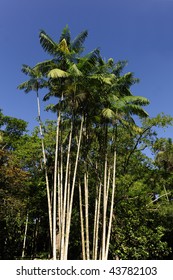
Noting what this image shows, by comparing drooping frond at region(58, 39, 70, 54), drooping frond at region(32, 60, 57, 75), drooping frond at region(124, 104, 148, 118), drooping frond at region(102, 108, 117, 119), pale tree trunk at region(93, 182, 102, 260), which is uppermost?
drooping frond at region(58, 39, 70, 54)

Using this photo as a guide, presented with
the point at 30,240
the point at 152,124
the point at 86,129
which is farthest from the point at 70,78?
the point at 30,240

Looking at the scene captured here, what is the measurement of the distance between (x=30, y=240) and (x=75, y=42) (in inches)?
710

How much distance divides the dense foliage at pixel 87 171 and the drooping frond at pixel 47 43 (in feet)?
0.14

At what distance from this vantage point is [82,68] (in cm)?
1342

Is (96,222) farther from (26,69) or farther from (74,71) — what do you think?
(26,69)

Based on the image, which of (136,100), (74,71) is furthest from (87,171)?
(74,71)

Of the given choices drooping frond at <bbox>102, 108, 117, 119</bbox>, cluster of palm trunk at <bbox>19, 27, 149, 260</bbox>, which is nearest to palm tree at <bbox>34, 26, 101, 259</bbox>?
cluster of palm trunk at <bbox>19, 27, 149, 260</bbox>

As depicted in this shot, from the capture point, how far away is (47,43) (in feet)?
43.8

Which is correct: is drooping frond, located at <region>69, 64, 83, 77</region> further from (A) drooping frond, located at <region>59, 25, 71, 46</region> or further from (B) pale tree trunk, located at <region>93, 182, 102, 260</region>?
(B) pale tree trunk, located at <region>93, 182, 102, 260</region>

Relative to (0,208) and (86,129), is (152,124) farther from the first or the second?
(0,208)

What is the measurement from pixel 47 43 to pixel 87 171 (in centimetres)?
636

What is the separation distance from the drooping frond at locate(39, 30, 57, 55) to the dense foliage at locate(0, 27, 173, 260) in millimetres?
41

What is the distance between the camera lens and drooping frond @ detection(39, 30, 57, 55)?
43.4ft

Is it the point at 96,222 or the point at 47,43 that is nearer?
the point at 47,43
